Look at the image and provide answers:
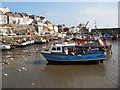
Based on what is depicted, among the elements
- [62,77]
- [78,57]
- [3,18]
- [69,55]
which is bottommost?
[62,77]

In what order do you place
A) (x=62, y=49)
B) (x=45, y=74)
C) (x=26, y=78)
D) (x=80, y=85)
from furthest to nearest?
(x=62, y=49) < (x=45, y=74) < (x=26, y=78) < (x=80, y=85)

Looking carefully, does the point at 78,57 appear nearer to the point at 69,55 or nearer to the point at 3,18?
the point at 69,55

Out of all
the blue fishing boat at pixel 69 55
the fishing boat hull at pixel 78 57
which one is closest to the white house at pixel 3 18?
the blue fishing boat at pixel 69 55

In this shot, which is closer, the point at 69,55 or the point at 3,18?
the point at 69,55

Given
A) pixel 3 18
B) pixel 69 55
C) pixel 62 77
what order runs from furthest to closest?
pixel 3 18 < pixel 69 55 < pixel 62 77

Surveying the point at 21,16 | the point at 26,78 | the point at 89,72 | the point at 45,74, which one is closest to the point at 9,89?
the point at 26,78

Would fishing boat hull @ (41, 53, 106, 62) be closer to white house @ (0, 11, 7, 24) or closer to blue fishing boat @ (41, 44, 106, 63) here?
blue fishing boat @ (41, 44, 106, 63)

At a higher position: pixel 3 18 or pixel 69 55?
pixel 3 18

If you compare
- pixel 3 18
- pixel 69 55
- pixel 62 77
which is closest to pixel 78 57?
pixel 69 55

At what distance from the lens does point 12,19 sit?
78812 millimetres

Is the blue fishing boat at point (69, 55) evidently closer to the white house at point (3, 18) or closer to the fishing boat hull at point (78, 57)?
the fishing boat hull at point (78, 57)

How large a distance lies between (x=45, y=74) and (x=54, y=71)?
117 cm

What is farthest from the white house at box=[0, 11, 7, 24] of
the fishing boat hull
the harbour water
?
the fishing boat hull

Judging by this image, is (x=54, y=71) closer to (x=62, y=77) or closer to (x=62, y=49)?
(x=62, y=77)
